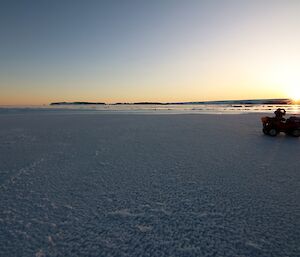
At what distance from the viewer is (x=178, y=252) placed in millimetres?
2984

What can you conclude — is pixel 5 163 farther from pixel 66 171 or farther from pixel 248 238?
pixel 248 238

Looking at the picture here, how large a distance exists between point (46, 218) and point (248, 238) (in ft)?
10.2

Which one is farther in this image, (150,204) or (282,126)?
(282,126)

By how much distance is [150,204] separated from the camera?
4285mm

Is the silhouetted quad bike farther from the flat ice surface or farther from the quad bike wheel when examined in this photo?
the flat ice surface

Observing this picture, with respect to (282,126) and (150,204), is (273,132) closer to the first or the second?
(282,126)

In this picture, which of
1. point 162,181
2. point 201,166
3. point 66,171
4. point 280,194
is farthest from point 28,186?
point 280,194

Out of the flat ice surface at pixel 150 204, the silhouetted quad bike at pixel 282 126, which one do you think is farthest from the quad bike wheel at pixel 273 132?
the flat ice surface at pixel 150 204

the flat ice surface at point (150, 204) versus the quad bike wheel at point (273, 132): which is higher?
the quad bike wheel at point (273, 132)

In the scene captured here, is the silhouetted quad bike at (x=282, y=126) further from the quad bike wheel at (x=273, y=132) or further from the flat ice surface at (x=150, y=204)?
the flat ice surface at (x=150, y=204)

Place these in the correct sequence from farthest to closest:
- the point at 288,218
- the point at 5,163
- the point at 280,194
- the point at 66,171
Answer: the point at 5,163 < the point at 66,171 < the point at 280,194 < the point at 288,218

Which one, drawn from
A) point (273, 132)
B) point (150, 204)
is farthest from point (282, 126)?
point (150, 204)

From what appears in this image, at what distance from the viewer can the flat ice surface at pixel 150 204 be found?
10.2 feet

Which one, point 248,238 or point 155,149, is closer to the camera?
point 248,238
